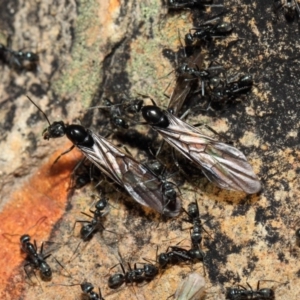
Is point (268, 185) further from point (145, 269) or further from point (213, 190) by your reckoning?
point (145, 269)

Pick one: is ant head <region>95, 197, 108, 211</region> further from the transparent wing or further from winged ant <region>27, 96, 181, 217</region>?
the transparent wing

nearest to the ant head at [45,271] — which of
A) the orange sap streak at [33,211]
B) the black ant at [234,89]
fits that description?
the orange sap streak at [33,211]

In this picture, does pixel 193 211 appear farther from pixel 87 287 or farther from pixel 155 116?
pixel 87 287

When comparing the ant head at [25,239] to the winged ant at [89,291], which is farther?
the ant head at [25,239]

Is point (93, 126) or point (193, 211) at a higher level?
point (93, 126)

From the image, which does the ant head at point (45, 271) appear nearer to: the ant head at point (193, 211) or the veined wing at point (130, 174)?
the veined wing at point (130, 174)

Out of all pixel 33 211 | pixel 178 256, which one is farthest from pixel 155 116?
pixel 33 211
